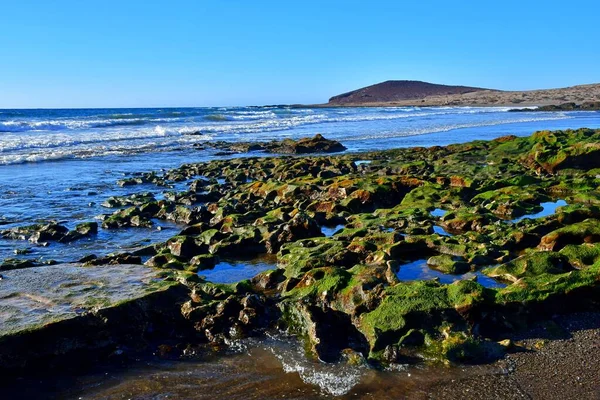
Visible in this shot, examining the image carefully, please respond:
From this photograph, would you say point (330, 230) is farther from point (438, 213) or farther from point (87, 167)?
point (87, 167)

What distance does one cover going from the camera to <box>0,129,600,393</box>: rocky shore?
711 cm

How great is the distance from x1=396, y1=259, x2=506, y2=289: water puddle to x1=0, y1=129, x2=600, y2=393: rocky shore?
0.04 m

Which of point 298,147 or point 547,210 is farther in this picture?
point 298,147

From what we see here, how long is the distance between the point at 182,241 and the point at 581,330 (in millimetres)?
7894

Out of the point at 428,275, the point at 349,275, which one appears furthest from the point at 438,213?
the point at 349,275

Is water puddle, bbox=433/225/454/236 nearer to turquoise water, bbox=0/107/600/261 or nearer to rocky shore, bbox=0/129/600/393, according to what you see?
rocky shore, bbox=0/129/600/393

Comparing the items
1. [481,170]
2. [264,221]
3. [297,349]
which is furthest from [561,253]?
[481,170]

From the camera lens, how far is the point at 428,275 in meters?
9.42

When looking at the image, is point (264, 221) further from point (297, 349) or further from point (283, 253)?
point (297, 349)

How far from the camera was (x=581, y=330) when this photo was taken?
23.1ft

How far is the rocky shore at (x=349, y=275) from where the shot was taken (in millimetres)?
7113

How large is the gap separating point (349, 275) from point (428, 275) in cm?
170

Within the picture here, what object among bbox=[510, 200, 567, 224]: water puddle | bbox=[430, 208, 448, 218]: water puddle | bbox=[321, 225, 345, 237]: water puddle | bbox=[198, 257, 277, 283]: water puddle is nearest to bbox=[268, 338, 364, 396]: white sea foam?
bbox=[198, 257, 277, 283]: water puddle

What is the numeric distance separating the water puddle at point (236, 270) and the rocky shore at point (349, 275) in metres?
0.06
